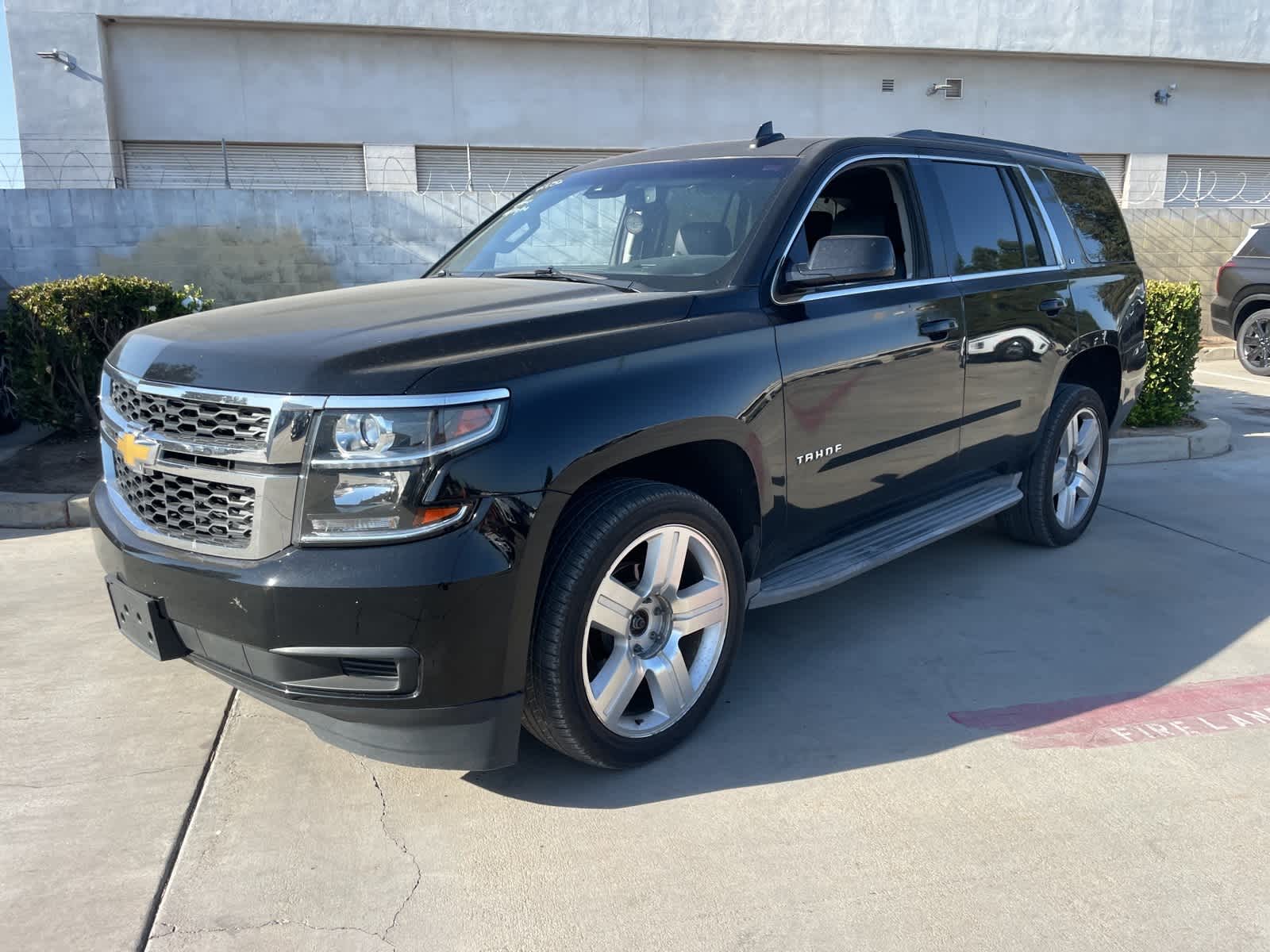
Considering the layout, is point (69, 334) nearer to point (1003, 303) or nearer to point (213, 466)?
point (213, 466)

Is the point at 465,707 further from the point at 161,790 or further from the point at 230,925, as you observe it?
the point at 161,790

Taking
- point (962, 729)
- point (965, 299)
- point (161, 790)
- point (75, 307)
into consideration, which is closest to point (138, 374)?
point (161, 790)

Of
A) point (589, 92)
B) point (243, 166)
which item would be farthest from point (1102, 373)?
point (243, 166)

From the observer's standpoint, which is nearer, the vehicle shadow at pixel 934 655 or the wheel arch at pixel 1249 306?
the vehicle shadow at pixel 934 655

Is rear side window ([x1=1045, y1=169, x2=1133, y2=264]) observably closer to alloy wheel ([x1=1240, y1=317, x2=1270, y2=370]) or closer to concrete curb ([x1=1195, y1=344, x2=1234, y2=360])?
alloy wheel ([x1=1240, y1=317, x2=1270, y2=370])

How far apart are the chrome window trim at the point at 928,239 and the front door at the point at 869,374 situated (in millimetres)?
11

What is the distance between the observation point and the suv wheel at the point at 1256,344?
11.5m

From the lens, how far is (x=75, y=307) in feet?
22.8

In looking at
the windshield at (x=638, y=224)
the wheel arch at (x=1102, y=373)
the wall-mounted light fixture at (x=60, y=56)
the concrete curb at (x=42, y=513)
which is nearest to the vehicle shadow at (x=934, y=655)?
the wheel arch at (x=1102, y=373)

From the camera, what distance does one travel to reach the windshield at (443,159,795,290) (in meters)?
3.63

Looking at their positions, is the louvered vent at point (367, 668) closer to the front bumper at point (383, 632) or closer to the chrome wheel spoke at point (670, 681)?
the front bumper at point (383, 632)

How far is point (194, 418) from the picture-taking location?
2727 millimetres

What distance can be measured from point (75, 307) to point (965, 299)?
5.87m

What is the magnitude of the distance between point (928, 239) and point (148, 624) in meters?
3.27
